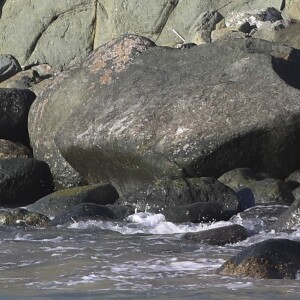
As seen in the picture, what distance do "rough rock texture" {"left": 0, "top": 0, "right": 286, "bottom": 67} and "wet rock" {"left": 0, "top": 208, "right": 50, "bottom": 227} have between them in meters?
13.9

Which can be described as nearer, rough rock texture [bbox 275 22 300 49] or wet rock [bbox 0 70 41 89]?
rough rock texture [bbox 275 22 300 49]

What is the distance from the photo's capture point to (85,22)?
26.7 meters

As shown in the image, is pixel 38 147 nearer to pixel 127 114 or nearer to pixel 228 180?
pixel 127 114

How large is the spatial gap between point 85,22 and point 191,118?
15860mm

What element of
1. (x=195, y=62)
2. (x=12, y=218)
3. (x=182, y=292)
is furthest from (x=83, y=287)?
(x=195, y=62)

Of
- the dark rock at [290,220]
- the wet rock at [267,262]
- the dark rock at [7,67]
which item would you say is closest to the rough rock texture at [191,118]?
the dark rock at [290,220]

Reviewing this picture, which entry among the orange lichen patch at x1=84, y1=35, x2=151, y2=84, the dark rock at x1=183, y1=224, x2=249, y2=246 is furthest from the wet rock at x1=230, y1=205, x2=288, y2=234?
the orange lichen patch at x1=84, y1=35, x2=151, y2=84

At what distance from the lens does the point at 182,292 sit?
6.25 meters

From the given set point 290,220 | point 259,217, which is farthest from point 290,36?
point 290,220

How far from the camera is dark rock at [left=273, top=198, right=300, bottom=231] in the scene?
915cm

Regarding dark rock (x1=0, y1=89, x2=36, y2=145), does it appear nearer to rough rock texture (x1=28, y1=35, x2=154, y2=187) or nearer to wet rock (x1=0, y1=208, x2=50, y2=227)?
rough rock texture (x1=28, y1=35, x2=154, y2=187)

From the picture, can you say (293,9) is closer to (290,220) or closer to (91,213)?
(91,213)

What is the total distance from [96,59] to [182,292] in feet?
24.0

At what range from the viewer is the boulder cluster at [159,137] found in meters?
10.5
